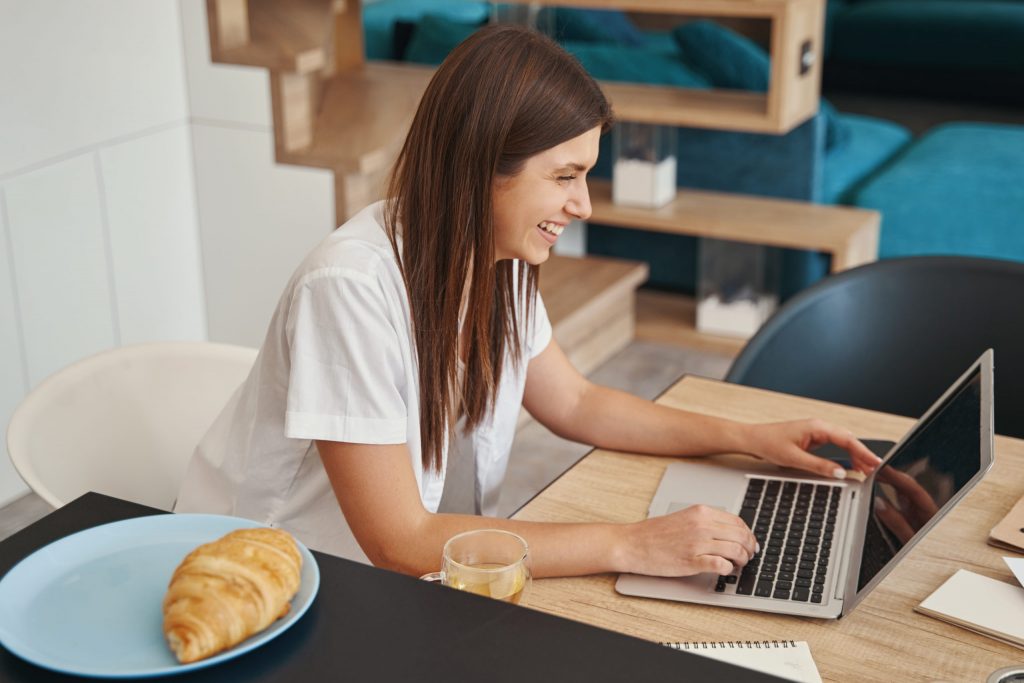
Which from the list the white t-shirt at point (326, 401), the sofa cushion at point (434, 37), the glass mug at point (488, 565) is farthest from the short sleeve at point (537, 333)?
the sofa cushion at point (434, 37)

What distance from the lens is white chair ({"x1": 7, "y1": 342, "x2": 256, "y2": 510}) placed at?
1.46 meters

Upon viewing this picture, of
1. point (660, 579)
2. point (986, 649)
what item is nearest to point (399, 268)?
point (660, 579)

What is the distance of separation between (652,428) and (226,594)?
3.11ft

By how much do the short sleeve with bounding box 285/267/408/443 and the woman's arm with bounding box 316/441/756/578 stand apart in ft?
0.08

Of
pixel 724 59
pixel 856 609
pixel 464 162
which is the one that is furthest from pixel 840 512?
pixel 724 59

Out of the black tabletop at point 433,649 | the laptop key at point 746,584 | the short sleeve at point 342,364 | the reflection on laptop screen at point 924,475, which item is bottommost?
the laptop key at point 746,584

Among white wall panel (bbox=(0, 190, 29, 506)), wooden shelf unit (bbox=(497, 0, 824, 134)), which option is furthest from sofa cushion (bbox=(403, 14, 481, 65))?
white wall panel (bbox=(0, 190, 29, 506))

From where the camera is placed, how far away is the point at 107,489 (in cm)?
153

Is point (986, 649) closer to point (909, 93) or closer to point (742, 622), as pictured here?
point (742, 622)

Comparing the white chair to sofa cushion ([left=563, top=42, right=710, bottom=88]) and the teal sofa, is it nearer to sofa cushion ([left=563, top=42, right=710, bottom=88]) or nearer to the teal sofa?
the teal sofa

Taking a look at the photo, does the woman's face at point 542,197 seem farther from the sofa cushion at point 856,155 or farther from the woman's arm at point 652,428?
the sofa cushion at point 856,155

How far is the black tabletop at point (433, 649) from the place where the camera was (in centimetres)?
60

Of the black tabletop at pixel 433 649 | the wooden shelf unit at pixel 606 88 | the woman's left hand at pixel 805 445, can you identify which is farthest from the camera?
the wooden shelf unit at pixel 606 88

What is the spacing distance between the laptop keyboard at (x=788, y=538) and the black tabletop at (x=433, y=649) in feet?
1.84
